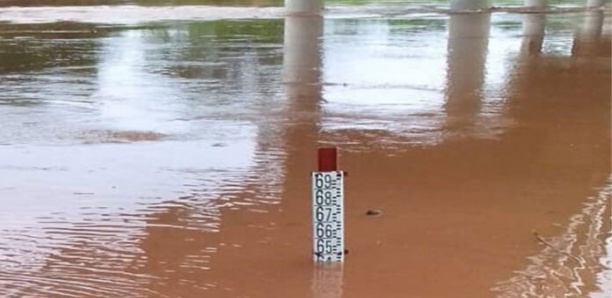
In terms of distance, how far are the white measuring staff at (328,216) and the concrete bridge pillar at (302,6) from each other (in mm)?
26249

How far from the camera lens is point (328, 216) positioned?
5465 mm

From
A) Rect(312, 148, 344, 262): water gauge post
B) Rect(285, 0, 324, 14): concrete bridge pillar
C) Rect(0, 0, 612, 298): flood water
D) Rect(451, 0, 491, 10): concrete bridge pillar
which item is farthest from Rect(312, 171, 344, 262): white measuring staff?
Rect(451, 0, 491, 10): concrete bridge pillar

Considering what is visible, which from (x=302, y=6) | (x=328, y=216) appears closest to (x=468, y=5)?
(x=302, y=6)

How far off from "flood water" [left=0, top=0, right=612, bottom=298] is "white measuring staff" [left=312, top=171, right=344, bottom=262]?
0.14 m

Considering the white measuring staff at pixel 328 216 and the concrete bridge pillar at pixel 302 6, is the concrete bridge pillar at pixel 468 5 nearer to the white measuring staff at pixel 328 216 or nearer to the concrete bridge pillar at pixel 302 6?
the concrete bridge pillar at pixel 302 6

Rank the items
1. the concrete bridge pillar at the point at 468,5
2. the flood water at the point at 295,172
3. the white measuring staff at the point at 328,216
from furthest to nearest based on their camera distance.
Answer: the concrete bridge pillar at the point at 468,5, the flood water at the point at 295,172, the white measuring staff at the point at 328,216

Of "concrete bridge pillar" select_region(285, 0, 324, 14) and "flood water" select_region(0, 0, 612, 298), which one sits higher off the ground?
"flood water" select_region(0, 0, 612, 298)

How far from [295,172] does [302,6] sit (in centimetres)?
2419

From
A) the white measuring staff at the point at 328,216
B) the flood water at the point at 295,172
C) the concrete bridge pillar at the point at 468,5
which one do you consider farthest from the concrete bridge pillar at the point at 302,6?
the white measuring staff at the point at 328,216

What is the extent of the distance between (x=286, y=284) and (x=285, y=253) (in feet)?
1.80

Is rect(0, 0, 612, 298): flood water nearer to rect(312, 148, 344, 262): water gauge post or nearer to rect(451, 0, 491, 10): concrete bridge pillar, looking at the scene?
rect(312, 148, 344, 262): water gauge post

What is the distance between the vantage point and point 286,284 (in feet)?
17.5

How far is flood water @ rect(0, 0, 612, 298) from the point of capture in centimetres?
552

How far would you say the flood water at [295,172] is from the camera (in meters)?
5.52
